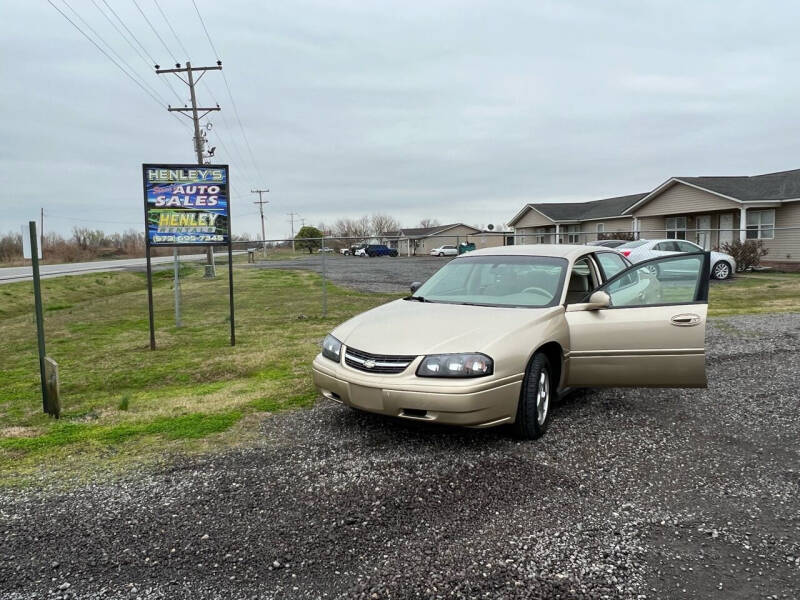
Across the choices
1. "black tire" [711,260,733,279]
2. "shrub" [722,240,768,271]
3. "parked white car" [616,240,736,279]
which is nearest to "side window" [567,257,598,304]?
"parked white car" [616,240,736,279]

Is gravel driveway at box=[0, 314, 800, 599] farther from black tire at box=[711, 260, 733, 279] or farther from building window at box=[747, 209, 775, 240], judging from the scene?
building window at box=[747, 209, 775, 240]

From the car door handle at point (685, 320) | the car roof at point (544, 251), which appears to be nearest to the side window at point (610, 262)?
the car roof at point (544, 251)

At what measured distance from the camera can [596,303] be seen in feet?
15.0

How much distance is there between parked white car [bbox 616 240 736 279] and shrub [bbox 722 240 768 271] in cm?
261

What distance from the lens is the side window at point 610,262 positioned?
573 centimetres

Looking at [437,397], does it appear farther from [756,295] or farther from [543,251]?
[756,295]

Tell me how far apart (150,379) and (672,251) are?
660 inches

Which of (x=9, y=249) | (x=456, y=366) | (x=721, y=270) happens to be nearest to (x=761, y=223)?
(x=721, y=270)

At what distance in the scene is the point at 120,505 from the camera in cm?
333

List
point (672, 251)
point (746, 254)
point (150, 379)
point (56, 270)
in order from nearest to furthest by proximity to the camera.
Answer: point (150, 379)
point (672, 251)
point (746, 254)
point (56, 270)

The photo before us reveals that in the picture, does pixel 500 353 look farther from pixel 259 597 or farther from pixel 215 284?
pixel 215 284

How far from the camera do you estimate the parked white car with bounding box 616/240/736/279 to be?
1753 centimetres

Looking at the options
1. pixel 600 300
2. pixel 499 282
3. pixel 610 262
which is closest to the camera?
pixel 600 300

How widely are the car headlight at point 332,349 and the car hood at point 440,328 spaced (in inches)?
1.9
